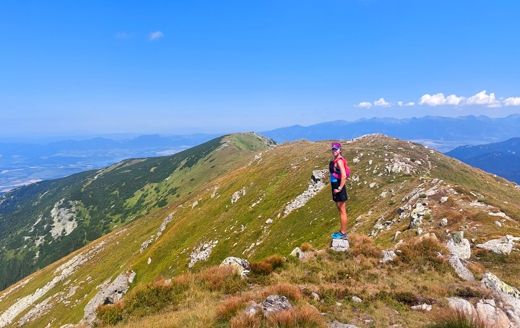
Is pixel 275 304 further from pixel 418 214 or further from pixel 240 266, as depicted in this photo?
pixel 418 214

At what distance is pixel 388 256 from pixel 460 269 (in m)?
3.64

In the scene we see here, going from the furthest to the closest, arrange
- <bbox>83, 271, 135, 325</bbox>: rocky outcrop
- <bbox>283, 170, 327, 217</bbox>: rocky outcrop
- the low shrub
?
<bbox>83, 271, 135, 325</bbox>: rocky outcrop
<bbox>283, 170, 327, 217</bbox>: rocky outcrop
the low shrub

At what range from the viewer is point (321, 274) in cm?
1875

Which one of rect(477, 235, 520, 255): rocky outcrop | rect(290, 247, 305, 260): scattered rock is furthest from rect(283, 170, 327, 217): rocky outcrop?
rect(290, 247, 305, 260): scattered rock

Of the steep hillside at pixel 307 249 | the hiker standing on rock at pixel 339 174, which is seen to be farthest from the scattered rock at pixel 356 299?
the hiker standing on rock at pixel 339 174

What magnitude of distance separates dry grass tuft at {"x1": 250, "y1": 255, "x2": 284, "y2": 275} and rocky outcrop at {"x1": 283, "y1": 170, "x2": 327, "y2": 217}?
182 ft

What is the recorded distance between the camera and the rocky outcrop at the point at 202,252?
271 feet

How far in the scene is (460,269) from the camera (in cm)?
1942

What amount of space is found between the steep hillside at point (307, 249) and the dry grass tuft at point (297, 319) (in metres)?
0.08

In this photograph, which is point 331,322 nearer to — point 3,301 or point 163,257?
point 163,257

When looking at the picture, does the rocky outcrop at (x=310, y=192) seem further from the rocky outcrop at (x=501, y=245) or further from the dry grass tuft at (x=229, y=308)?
the dry grass tuft at (x=229, y=308)

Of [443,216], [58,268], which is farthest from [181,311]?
[58,268]

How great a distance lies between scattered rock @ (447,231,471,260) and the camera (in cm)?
2283

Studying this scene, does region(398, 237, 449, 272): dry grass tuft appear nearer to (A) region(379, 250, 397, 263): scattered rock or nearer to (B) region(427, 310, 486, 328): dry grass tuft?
(A) region(379, 250, 397, 263): scattered rock
